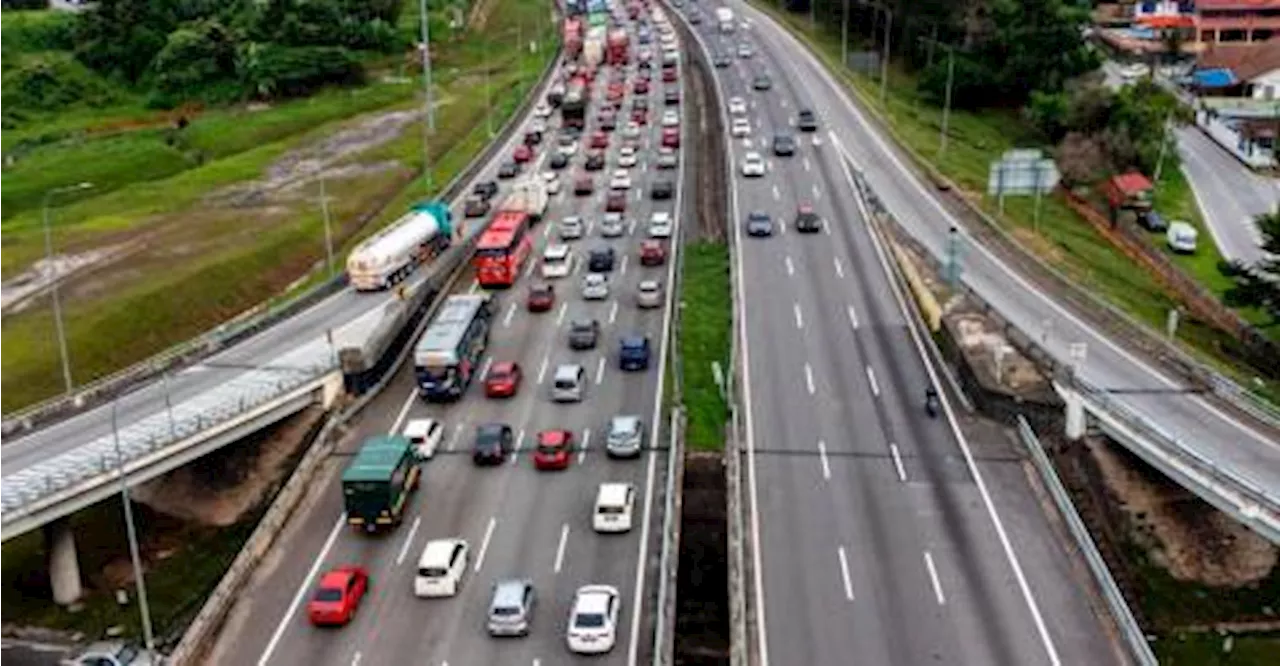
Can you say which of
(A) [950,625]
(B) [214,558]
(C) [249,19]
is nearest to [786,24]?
(C) [249,19]

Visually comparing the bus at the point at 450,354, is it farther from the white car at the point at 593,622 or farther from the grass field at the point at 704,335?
the white car at the point at 593,622

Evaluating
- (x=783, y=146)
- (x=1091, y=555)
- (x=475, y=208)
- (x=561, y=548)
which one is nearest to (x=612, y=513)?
(x=561, y=548)

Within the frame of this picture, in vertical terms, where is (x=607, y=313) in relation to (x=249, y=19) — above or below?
below

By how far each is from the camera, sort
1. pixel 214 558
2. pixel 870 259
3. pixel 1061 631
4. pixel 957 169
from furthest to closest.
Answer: pixel 957 169
pixel 870 259
pixel 214 558
pixel 1061 631

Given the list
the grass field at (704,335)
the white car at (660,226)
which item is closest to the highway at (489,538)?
the grass field at (704,335)

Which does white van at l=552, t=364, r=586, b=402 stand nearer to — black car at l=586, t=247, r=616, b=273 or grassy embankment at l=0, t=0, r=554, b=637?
grassy embankment at l=0, t=0, r=554, b=637

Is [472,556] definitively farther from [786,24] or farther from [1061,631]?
[786,24]

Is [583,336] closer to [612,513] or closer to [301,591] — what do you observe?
[612,513]
